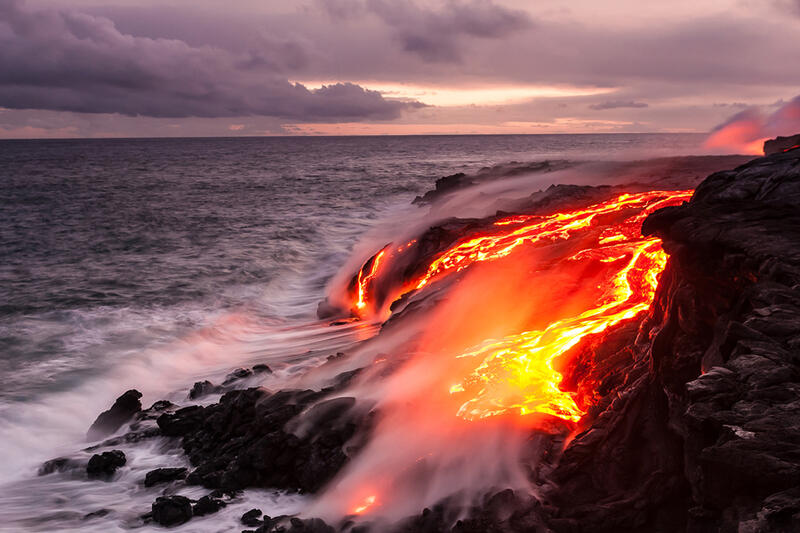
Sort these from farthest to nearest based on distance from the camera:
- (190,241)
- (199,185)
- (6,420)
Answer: (199,185)
(190,241)
(6,420)

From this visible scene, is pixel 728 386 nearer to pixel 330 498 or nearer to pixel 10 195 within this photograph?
pixel 330 498

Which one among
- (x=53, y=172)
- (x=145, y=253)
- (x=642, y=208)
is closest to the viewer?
(x=642, y=208)

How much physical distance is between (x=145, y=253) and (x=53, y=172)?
75.8 m

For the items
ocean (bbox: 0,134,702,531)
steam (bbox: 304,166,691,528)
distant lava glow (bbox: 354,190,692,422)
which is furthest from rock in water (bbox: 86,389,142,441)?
distant lava glow (bbox: 354,190,692,422)

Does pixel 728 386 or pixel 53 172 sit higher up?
pixel 53 172

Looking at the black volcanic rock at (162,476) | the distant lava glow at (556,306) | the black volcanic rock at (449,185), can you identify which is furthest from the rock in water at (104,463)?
the black volcanic rock at (449,185)

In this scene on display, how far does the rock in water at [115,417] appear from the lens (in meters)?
14.7

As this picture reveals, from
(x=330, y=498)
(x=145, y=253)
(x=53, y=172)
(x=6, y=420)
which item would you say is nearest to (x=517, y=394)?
(x=330, y=498)

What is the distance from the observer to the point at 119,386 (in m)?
18.3

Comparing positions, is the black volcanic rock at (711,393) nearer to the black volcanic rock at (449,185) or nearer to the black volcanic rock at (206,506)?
the black volcanic rock at (206,506)

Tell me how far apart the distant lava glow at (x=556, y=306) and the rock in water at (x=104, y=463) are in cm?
714

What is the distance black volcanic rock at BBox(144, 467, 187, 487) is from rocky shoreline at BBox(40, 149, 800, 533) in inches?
0.8

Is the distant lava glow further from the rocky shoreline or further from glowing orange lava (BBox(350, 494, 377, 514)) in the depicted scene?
glowing orange lava (BBox(350, 494, 377, 514))

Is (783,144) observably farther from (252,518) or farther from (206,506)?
(206,506)
